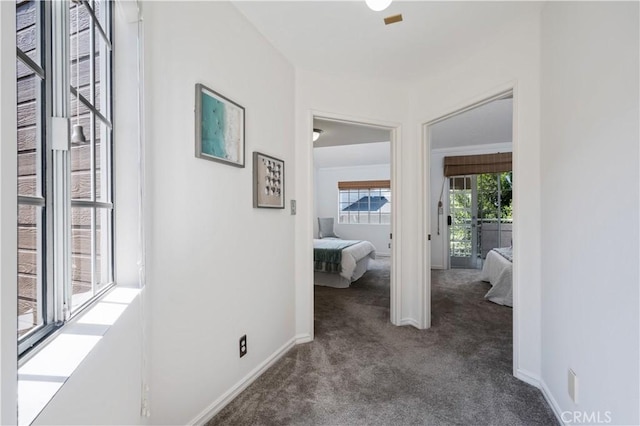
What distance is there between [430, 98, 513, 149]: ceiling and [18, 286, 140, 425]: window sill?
136 inches

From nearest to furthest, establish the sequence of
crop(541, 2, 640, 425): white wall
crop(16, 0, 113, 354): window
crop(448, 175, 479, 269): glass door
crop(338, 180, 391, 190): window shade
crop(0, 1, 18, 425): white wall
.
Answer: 1. crop(0, 1, 18, 425): white wall
2. crop(16, 0, 113, 354): window
3. crop(541, 2, 640, 425): white wall
4. crop(448, 175, 479, 269): glass door
5. crop(338, 180, 391, 190): window shade

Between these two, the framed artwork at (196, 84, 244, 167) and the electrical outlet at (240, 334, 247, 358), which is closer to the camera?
the framed artwork at (196, 84, 244, 167)

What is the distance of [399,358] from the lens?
2236mm

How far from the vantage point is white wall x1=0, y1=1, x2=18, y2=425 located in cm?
39

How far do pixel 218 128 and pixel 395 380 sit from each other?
1.89 meters

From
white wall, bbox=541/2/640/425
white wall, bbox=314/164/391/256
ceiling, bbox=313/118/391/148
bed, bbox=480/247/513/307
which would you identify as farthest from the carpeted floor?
white wall, bbox=314/164/391/256

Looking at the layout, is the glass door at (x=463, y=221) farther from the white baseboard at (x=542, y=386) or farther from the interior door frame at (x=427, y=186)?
the white baseboard at (x=542, y=386)

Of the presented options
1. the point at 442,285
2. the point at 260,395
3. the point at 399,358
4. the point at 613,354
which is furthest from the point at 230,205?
the point at 442,285

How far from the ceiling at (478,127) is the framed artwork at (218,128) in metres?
2.50

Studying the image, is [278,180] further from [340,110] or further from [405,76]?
[405,76]

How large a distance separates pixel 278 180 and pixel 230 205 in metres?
0.54

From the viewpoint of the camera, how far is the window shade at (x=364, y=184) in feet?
25.1

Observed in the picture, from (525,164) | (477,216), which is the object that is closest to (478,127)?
(477,216)

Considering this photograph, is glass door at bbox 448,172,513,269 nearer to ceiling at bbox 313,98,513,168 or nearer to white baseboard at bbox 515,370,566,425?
ceiling at bbox 313,98,513,168
